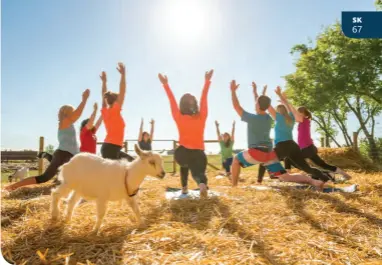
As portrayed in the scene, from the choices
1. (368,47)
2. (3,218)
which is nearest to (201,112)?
(3,218)

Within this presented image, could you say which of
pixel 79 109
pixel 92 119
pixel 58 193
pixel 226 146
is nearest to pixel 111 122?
pixel 92 119

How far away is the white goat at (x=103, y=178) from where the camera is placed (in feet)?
11.8

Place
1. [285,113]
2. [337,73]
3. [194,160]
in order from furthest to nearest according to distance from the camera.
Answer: [337,73], [285,113], [194,160]

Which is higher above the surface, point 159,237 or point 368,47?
point 368,47

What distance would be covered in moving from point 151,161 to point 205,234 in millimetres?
988

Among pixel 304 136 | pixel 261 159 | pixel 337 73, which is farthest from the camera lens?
pixel 337 73

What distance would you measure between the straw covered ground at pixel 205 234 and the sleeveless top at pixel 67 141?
1.49 m

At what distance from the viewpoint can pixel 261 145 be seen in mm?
6672

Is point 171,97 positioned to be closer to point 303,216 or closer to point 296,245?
point 303,216

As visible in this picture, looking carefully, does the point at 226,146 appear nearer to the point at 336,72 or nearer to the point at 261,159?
the point at 261,159

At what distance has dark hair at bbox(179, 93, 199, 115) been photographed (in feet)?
18.4

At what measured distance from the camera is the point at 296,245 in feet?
10.9

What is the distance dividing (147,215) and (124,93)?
179 centimetres

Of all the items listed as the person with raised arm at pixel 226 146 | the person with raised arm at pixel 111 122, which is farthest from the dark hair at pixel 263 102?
the person with raised arm at pixel 226 146
